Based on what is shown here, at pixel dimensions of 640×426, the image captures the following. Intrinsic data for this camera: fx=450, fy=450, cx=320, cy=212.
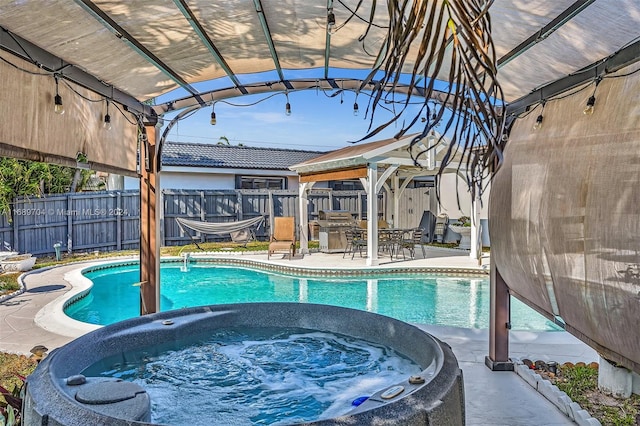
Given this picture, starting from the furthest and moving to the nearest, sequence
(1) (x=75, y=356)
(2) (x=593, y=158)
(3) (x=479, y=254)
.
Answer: (3) (x=479, y=254), (1) (x=75, y=356), (2) (x=593, y=158)

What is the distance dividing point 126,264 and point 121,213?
3161 mm

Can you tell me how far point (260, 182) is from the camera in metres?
19.6

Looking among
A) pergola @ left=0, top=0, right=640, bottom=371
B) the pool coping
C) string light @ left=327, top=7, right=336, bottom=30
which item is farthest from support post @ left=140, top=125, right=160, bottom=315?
string light @ left=327, top=7, right=336, bottom=30

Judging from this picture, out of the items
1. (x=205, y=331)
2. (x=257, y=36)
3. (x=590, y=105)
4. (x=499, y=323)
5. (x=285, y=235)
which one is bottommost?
(x=205, y=331)

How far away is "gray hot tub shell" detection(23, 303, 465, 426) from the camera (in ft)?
7.54

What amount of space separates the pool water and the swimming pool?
9.18ft

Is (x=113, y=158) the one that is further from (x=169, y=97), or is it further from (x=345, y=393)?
(x=345, y=393)

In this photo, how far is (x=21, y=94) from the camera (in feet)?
10.3

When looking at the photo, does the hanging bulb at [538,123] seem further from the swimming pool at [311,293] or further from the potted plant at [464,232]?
the potted plant at [464,232]

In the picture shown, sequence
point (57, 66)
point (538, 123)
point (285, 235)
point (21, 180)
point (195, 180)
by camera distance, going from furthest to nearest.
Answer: point (195, 180) → point (285, 235) → point (21, 180) → point (57, 66) → point (538, 123)

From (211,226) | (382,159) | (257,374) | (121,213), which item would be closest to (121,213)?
(121,213)

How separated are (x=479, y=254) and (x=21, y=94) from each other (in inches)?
423

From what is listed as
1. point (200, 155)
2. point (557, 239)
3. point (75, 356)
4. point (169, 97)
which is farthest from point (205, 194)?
point (557, 239)

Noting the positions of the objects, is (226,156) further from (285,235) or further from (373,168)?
(373,168)
